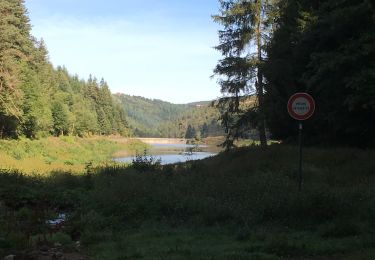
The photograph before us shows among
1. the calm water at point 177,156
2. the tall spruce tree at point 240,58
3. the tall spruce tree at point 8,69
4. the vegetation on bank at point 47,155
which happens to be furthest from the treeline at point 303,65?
the tall spruce tree at point 8,69

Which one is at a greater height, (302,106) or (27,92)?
(27,92)

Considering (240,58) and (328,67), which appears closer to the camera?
(328,67)

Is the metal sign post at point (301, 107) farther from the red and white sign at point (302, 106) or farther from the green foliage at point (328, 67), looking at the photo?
the green foliage at point (328, 67)

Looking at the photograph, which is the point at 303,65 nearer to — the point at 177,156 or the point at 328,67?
the point at 328,67

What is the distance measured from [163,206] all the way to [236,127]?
2113cm

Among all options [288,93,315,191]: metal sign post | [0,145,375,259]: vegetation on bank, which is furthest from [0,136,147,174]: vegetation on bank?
[288,93,315,191]: metal sign post

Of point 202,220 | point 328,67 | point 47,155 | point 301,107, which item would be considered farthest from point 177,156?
point 202,220

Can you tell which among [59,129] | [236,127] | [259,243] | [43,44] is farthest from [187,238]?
[43,44]

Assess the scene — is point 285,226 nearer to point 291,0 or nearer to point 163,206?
point 163,206

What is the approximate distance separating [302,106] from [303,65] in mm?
18017

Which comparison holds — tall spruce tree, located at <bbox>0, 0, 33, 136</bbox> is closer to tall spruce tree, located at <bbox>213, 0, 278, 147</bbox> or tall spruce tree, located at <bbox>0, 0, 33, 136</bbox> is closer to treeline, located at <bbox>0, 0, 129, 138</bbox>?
treeline, located at <bbox>0, 0, 129, 138</bbox>

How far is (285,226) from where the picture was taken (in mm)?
10445

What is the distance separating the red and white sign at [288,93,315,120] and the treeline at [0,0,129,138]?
39.8 metres

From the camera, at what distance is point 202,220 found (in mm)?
11125
